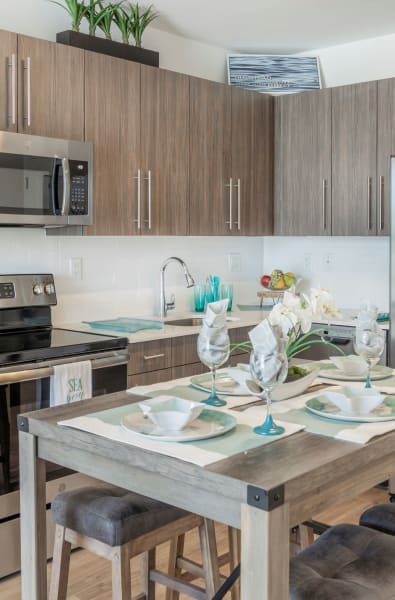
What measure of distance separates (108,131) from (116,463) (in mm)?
2216

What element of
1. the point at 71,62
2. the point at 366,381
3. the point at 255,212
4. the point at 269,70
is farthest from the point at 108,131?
the point at 366,381

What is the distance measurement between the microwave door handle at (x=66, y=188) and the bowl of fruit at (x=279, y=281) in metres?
1.77

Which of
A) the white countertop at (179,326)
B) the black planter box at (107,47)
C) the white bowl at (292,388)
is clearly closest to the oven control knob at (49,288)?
the white countertop at (179,326)

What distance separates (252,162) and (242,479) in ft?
10.6

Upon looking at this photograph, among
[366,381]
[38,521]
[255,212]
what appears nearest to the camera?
[38,521]

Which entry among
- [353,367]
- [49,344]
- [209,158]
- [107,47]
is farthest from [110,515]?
[209,158]

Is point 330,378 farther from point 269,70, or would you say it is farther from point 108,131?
point 269,70

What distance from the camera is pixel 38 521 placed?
6.24ft

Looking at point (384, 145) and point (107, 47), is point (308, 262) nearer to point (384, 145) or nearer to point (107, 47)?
point (384, 145)

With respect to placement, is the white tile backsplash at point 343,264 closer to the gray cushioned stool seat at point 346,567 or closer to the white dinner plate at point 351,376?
the white dinner plate at point 351,376

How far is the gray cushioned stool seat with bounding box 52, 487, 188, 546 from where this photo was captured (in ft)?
6.18

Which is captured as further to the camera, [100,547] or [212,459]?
[100,547]

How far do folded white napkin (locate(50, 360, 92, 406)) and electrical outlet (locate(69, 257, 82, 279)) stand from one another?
897mm

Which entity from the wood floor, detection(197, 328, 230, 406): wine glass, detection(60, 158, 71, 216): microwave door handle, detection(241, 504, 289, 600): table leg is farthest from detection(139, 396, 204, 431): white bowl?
detection(60, 158, 71, 216): microwave door handle
